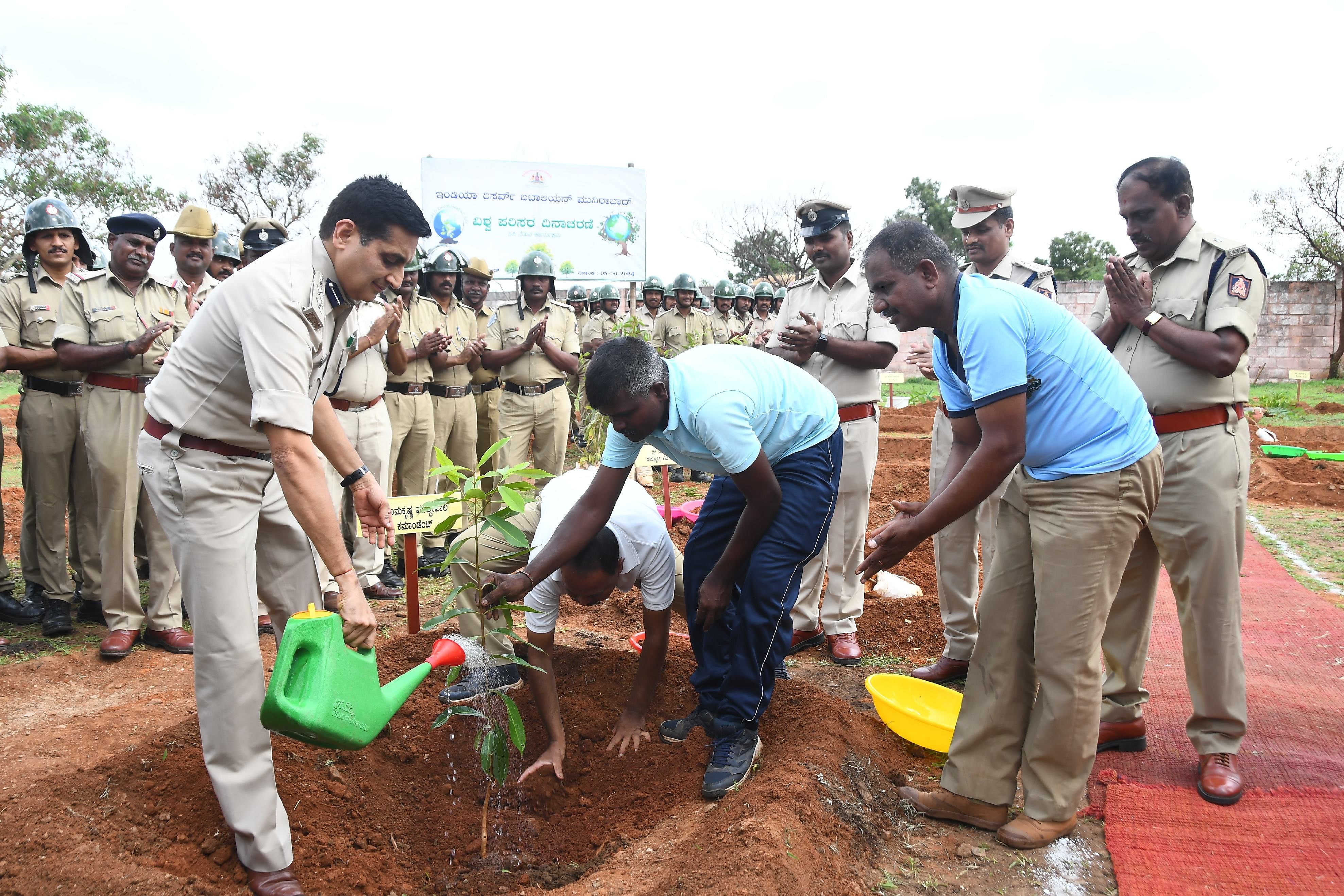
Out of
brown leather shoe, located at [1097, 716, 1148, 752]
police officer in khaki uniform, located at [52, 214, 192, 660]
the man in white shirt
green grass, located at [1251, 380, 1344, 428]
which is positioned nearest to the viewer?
the man in white shirt

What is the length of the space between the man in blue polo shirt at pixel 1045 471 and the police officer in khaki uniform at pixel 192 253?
4013 mm

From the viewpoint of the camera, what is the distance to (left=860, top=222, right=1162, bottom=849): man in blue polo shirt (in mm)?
2373

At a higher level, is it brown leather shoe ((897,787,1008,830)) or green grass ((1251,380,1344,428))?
green grass ((1251,380,1344,428))

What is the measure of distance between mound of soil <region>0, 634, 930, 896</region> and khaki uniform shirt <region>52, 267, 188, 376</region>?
2275mm

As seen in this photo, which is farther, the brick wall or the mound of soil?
the brick wall

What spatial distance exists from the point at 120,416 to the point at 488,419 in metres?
3.16

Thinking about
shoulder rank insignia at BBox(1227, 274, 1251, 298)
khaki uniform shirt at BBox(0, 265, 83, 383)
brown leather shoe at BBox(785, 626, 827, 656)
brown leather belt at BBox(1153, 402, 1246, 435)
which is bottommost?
brown leather shoe at BBox(785, 626, 827, 656)

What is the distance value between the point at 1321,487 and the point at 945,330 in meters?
7.79

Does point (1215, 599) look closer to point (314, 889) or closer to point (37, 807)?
point (314, 889)

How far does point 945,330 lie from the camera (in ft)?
8.57

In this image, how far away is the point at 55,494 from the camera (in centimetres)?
A: 470

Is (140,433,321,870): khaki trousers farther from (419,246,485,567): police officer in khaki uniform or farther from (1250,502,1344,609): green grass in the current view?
(1250,502,1344,609): green grass

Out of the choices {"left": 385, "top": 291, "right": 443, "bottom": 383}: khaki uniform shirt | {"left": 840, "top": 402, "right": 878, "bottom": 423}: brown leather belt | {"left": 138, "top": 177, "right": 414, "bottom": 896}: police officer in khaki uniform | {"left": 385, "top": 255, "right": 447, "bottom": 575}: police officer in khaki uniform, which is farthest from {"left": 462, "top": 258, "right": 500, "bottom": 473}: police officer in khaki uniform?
{"left": 138, "top": 177, "right": 414, "bottom": 896}: police officer in khaki uniform

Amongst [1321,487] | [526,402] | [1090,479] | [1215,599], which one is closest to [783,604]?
[1090,479]
